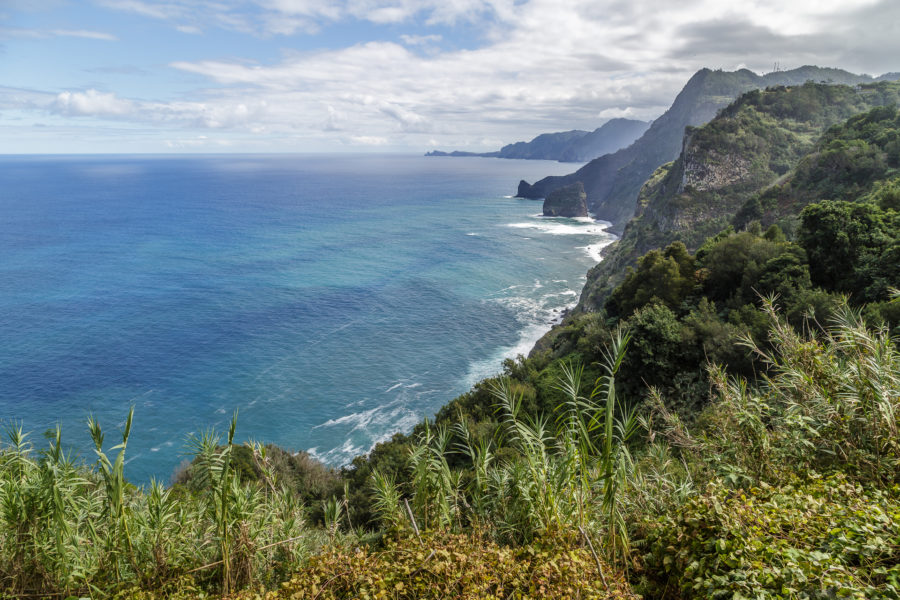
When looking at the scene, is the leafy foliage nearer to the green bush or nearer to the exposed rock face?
the green bush

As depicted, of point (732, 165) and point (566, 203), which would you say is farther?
point (566, 203)

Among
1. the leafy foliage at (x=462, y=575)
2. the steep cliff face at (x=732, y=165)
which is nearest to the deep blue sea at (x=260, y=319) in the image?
the steep cliff face at (x=732, y=165)

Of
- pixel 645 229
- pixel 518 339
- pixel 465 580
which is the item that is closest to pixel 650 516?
pixel 465 580

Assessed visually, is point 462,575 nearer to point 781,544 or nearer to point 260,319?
point 781,544

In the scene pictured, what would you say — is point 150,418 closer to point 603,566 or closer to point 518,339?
point 518,339

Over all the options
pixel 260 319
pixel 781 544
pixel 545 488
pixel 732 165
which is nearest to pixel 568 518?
pixel 545 488

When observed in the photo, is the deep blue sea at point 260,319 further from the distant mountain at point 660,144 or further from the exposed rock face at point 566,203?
the distant mountain at point 660,144

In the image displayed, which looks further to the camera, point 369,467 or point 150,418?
point 150,418
